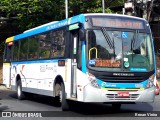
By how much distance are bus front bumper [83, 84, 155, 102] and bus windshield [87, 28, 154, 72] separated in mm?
656

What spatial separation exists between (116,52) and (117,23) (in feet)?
3.38

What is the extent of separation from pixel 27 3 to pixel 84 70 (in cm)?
2048

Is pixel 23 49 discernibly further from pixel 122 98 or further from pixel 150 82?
pixel 150 82

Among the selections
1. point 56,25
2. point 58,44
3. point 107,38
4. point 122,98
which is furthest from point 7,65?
point 122,98

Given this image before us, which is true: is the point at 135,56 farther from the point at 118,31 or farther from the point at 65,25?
the point at 65,25

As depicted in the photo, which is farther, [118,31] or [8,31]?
[8,31]

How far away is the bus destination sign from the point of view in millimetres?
11828

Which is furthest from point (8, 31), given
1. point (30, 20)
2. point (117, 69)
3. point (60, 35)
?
point (117, 69)

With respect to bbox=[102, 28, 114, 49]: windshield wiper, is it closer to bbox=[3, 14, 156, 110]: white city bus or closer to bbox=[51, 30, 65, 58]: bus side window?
bbox=[3, 14, 156, 110]: white city bus

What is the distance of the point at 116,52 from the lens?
11.6 m

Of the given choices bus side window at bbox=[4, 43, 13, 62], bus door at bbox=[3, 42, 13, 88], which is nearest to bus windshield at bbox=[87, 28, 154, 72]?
bus door at bbox=[3, 42, 13, 88]

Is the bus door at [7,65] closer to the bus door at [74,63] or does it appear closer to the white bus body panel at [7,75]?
the white bus body panel at [7,75]

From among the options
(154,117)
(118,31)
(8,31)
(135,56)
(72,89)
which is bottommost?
(154,117)

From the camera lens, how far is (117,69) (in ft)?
37.6
